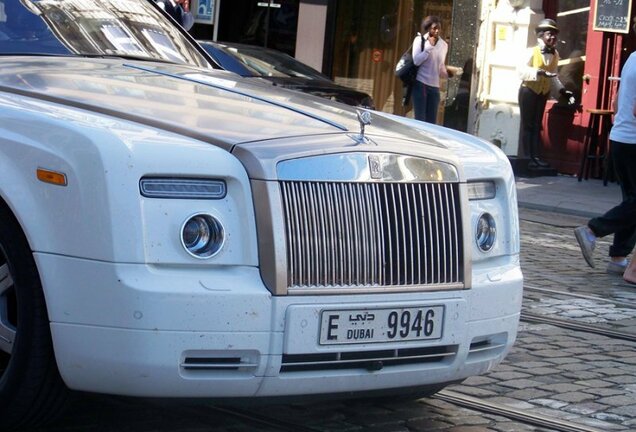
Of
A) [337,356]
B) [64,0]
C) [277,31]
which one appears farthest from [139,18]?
[277,31]

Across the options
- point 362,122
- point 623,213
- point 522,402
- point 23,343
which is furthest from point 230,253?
point 623,213

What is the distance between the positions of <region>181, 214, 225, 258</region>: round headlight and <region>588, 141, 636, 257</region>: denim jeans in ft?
20.0

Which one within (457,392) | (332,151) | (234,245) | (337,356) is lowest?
(457,392)

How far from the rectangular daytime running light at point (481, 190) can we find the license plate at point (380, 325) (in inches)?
21.1

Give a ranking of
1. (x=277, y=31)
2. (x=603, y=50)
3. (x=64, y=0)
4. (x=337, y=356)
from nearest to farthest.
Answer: (x=337, y=356) < (x=64, y=0) < (x=603, y=50) < (x=277, y=31)

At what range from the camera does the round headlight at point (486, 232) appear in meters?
4.81

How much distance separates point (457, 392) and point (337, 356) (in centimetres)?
145

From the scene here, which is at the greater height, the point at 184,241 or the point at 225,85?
the point at 225,85

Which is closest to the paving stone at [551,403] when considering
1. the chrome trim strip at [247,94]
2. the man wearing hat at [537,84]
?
the chrome trim strip at [247,94]

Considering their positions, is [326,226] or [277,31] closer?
[326,226]

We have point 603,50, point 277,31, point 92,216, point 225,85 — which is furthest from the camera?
point 277,31

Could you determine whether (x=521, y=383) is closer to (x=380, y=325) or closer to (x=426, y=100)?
(x=380, y=325)

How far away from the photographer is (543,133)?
1842 cm

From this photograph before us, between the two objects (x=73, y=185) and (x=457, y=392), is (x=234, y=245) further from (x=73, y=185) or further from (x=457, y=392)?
(x=457, y=392)
